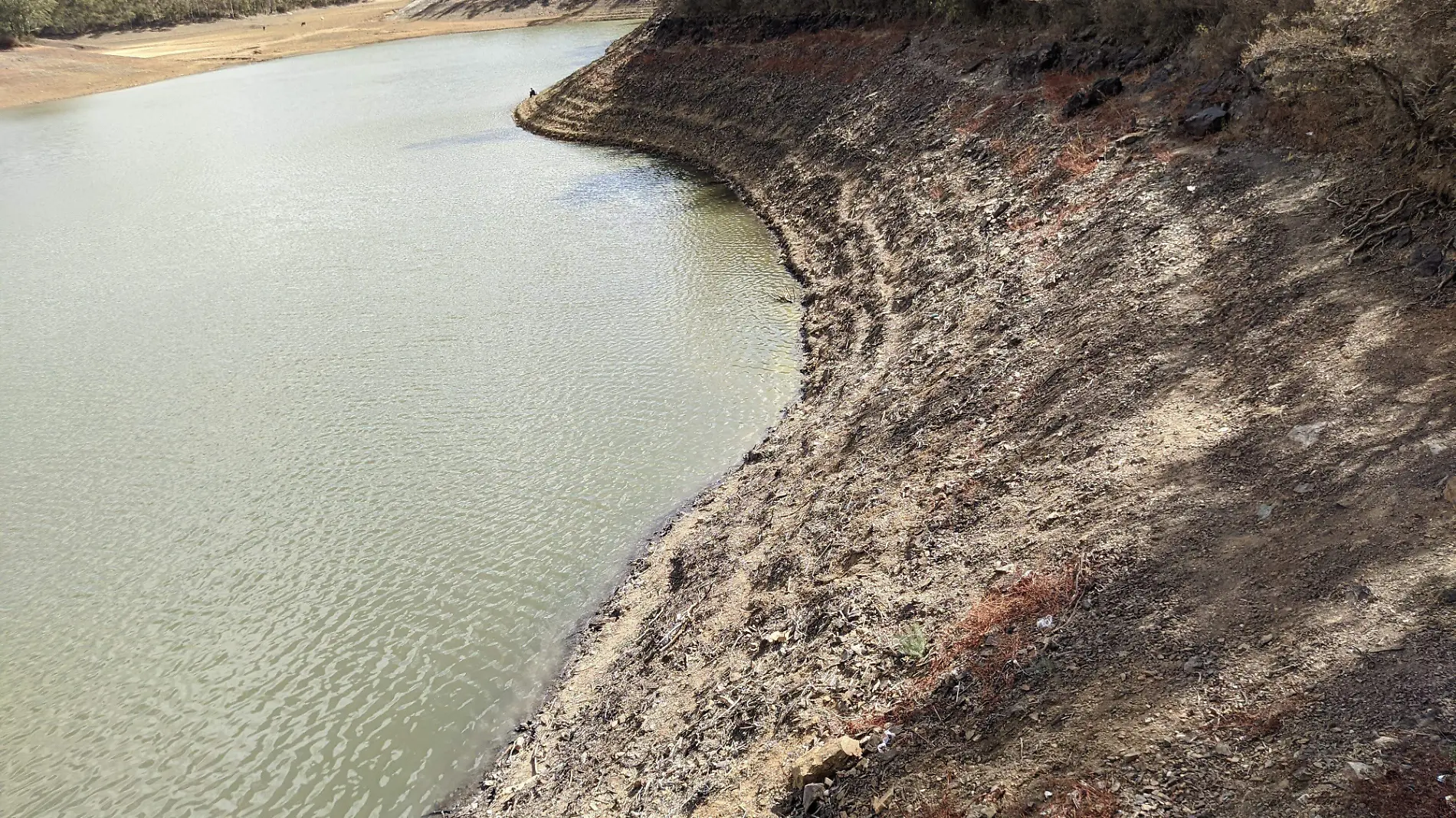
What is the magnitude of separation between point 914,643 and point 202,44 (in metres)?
133

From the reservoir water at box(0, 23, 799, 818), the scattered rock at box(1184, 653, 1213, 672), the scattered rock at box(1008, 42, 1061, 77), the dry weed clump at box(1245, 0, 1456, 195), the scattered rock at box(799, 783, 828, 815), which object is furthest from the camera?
the scattered rock at box(1008, 42, 1061, 77)

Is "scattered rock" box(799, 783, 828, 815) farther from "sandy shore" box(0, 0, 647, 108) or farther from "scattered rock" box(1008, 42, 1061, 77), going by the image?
"sandy shore" box(0, 0, 647, 108)

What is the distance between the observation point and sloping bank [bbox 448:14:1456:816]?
24.4ft

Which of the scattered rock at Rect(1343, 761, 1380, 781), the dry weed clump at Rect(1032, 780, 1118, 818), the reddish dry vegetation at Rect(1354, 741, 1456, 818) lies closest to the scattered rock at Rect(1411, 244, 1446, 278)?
the reddish dry vegetation at Rect(1354, 741, 1456, 818)

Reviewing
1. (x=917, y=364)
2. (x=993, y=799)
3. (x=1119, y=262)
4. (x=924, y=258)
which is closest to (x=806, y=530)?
(x=917, y=364)

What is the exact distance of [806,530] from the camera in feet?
45.6

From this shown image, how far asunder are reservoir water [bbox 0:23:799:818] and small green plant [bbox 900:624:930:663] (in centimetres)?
600

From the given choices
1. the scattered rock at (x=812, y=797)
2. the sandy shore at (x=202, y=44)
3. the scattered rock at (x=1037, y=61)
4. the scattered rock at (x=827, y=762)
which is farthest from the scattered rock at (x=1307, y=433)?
the sandy shore at (x=202, y=44)

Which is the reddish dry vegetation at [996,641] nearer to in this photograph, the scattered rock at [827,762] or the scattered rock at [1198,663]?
the scattered rock at [827,762]

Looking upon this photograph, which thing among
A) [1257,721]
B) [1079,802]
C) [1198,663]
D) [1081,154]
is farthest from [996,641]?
[1081,154]

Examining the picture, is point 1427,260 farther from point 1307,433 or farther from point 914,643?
point 914,643

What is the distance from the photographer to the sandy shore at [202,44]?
90.1 meters

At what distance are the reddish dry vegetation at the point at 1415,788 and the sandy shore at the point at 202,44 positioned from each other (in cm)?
10557

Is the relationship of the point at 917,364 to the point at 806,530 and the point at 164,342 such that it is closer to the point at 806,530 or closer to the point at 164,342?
the point at 806,530
